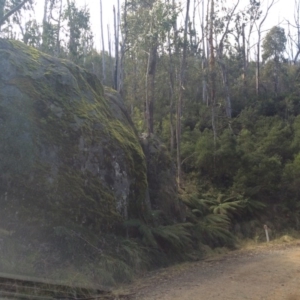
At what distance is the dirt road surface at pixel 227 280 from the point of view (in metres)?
9.25

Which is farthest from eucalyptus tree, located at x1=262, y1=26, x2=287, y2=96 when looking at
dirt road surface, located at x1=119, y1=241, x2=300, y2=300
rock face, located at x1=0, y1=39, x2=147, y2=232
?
dirt road surface, located at x1=119, y1=241, x2=300, y2=300

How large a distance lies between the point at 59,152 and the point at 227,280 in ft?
15.6

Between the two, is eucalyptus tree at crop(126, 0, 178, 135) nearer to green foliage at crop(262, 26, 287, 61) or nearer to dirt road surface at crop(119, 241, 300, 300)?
dirt road surface at crop(119, 241, 300, 300)

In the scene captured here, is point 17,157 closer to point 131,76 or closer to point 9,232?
point 9,232

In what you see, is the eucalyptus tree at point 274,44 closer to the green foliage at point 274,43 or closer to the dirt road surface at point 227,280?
the green foliage at point 274,43

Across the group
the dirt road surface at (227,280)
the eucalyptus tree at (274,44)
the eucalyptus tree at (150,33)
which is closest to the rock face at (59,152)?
the dirt road surface at (227,280)

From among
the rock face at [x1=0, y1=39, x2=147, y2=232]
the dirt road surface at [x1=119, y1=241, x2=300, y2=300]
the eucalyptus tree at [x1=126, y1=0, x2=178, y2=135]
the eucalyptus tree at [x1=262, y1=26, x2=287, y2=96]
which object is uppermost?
the eucalyptus tree at [x1=262, y1=26, x2=287, y2=96]

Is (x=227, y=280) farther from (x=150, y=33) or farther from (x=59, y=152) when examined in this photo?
(x=150, y=33)

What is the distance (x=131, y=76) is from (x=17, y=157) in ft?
83.9

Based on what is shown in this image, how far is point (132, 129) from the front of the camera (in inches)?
634

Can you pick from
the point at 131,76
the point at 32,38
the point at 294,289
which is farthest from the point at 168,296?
the point at 131,76

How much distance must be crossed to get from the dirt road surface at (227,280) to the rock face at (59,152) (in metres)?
2.03

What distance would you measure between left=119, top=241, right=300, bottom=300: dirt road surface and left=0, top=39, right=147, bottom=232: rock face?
2035mm

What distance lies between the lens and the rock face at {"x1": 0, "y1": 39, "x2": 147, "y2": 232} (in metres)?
10.4
